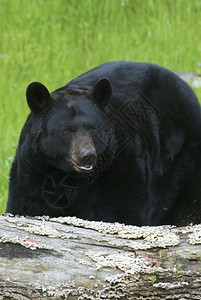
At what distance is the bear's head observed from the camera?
4.42 metres

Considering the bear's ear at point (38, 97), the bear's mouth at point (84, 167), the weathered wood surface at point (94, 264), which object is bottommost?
the weathered wood surface at point (94, 264)

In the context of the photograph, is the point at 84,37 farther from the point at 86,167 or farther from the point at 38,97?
the point at 86,167

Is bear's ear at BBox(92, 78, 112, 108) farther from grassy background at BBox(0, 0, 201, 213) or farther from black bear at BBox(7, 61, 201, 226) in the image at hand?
grassy background at BBox(0, 0, 201, 213)

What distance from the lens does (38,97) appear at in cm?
454

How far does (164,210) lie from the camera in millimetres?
5547

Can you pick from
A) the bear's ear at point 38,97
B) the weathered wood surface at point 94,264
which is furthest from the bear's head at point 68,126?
the weathered wood surface at point 94,264

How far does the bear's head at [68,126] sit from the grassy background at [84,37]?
13.2ft

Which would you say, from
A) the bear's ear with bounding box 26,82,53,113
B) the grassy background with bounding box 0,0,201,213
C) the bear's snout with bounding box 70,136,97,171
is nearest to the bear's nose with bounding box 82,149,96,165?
the bear's snout with bounding box 70,136,97,171

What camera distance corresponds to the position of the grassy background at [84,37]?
9805 mm

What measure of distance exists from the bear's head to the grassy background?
4029 mm

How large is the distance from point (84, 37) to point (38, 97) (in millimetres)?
6445

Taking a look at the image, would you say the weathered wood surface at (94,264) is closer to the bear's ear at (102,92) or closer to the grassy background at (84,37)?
the bear's ear at (102,92)

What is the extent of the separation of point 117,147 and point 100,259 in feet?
5.60

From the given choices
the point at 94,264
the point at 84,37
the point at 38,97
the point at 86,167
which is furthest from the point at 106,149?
the point at 84,37
